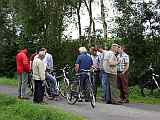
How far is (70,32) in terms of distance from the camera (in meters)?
34.3

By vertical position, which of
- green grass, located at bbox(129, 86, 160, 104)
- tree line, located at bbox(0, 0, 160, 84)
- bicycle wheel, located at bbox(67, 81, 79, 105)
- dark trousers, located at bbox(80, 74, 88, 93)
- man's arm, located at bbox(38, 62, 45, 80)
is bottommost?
green grass, located at bbox(129, 86, 160, 104)

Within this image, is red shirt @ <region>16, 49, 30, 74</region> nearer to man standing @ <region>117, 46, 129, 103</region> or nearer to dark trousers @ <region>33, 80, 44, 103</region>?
dark trousers @ <region>33, 80, 44, 103</region>

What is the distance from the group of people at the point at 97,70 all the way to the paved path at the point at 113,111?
2.67 ft

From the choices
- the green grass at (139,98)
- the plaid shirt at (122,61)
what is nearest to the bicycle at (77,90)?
the plaid shirt at (122,61)

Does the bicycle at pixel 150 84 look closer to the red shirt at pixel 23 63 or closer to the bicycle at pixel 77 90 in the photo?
the bicycle at pixel 77 90

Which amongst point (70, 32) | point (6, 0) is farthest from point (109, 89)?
point (6, 0)

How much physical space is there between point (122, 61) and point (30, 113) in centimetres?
526

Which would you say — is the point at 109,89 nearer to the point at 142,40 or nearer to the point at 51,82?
the point at 51,82

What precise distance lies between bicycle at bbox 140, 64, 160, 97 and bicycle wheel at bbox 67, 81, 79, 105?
4.75 m

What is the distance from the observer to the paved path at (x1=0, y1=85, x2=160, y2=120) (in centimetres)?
1622

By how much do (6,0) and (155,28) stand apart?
1439 centimetres

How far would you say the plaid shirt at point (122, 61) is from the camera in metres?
20.8

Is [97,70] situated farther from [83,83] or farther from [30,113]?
[30,113]

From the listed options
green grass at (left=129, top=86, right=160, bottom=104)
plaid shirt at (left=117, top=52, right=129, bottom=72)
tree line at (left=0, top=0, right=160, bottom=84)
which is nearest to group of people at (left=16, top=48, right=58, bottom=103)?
plaid shirt at (left=117, top=52, right=129, bottom=72)
